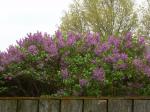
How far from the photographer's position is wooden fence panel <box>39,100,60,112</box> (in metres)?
5.16

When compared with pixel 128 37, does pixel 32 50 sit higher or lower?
lower

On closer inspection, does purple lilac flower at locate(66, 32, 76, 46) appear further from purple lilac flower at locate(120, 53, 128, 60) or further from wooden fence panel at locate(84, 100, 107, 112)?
wooden fence panel at locate(84, 100, 107, 112)

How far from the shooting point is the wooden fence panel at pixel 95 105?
5.22m

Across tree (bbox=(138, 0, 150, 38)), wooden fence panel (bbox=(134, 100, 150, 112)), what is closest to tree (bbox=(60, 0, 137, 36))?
tree (bbox=(138, 0, 150, 38))

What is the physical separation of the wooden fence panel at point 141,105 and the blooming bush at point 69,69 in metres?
1.38

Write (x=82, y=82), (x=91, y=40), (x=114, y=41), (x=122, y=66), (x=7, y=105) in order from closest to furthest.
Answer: (x=7, y=105) → (x=82, y=82) → (x=122, y=66) → (x=91, y=40) → (x=114, y=41)

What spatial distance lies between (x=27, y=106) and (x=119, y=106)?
1.03m

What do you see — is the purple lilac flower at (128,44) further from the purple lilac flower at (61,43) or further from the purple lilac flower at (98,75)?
the purple lilac flower at (98,75)

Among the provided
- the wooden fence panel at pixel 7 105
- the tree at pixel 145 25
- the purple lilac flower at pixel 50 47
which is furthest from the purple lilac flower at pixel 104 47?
the tree at pixel 145 25

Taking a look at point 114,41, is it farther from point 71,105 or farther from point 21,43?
point 71,105

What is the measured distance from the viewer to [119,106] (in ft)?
17.4

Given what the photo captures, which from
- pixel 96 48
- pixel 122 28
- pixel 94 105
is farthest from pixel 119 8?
pixel 94 105

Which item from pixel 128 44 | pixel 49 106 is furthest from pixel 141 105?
pixel 128 44

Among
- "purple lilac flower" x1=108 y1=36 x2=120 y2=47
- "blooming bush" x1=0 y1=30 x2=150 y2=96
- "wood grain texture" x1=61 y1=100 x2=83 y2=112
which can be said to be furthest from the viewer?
"purple lilac flower" x1=108 y1=36 x2=120 y2=47
